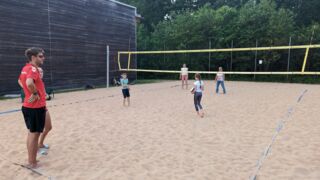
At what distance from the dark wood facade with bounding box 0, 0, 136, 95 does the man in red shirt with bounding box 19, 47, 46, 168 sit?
374 inches

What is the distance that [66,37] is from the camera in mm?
14820

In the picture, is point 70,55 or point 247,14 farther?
point 247,14

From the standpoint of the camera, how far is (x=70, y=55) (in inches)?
595

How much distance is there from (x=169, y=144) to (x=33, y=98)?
229 cm

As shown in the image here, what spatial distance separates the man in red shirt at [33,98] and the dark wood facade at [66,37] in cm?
951

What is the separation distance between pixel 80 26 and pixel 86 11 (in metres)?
0.98

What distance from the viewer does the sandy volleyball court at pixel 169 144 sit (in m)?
3.71

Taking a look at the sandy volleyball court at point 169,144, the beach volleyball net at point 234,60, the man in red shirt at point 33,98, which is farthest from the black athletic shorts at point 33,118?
the beach volleyball net at point 234,60

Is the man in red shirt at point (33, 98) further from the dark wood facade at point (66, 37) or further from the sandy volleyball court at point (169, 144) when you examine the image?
the dark wood facade at point (66, 37)

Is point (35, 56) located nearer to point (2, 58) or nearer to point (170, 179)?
point (170, 179)

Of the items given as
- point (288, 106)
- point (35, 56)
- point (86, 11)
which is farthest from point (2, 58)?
point (288, 106)

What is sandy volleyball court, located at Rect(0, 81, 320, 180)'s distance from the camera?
146 inches

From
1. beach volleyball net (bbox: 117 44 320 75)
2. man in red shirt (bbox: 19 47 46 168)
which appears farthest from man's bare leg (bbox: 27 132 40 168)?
beach volleyball net (bbox: 117 44 320 75)

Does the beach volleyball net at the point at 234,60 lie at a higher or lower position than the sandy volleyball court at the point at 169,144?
higher
